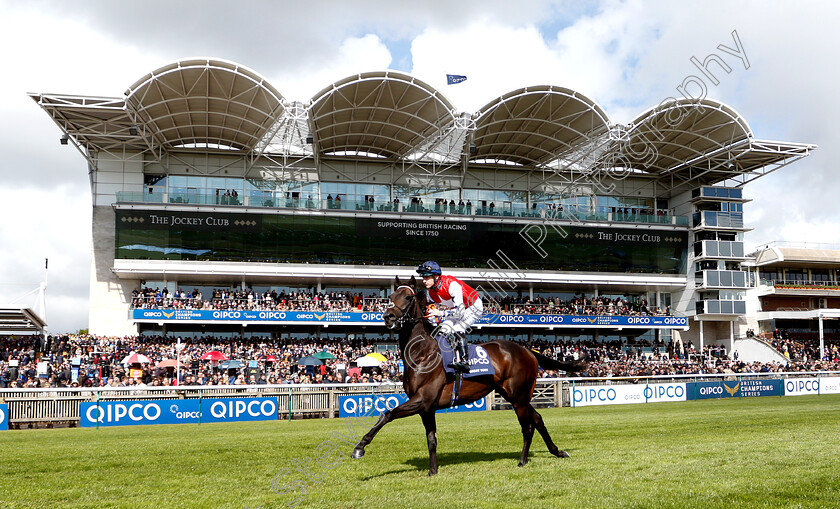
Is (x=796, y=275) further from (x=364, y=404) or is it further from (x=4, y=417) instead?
(x=4, y=417)

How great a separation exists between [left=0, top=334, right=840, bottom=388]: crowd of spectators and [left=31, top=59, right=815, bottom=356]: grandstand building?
200cm

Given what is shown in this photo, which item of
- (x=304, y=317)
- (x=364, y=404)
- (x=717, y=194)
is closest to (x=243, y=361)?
(x=304, y=317)

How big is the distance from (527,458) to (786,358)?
135 feet

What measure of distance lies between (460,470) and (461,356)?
1358 millimetres

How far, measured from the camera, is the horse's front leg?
24.8ft

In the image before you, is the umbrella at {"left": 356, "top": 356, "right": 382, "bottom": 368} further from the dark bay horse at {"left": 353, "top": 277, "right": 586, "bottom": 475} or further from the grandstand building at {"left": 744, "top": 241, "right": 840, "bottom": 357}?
the grandstand building at {"left": 744, "top": 241, "right": 840, "bottom": 357}

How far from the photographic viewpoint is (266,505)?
632 cm

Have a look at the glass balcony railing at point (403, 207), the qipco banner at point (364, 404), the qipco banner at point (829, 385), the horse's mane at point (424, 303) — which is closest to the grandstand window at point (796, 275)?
the glass balcony railing at point (403, 207)

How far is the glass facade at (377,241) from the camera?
131 ft

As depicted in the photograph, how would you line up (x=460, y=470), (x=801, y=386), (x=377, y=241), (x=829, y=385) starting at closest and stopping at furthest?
(x=460, y=470) → (x=801, y=386) → (x=829, y=385) → (x=377, y=241)

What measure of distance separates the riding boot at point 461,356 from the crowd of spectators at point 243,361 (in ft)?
54.7

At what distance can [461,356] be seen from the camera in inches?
331

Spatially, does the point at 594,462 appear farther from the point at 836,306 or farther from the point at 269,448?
the point at 836,306

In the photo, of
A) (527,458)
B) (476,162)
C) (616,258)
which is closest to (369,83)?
(476,162)
